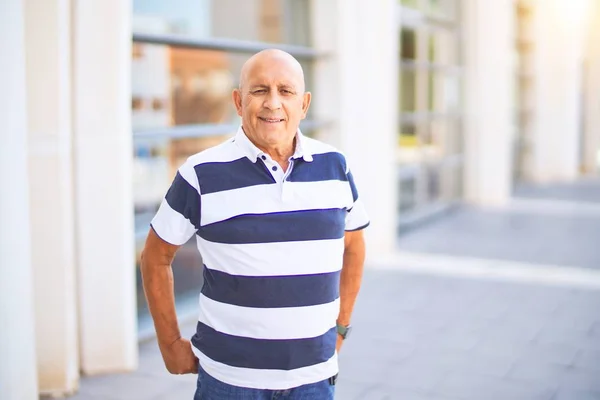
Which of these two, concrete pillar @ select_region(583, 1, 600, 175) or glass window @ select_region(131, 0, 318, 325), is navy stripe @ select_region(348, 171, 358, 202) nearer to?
glass window @ select_region(131, 0, 318, 325)

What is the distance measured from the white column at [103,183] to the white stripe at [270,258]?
231cm

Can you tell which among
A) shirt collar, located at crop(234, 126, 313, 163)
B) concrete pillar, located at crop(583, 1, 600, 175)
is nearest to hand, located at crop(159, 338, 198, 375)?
shirt collar, located at crop(234, 126, 313, 163)

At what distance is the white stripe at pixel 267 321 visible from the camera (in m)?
2.08

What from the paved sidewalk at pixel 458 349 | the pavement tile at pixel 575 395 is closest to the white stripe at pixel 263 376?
the paved sidewalk at pixel 458 349

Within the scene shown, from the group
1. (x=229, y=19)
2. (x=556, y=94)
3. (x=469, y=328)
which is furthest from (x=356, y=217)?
(x=556, y=94)

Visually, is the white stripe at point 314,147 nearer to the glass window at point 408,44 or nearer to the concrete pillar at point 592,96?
the glass window at point 408,44

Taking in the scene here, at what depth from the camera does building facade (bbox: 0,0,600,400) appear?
3873 mm

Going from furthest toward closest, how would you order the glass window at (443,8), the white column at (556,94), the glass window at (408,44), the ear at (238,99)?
the white column at (556,94) → the glass window at (443,8) → the glass window at (408,44) → the ear at (238,99)

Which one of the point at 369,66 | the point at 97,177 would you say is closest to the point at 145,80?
the point at 97,177

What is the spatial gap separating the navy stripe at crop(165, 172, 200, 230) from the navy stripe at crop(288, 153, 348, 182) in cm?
26

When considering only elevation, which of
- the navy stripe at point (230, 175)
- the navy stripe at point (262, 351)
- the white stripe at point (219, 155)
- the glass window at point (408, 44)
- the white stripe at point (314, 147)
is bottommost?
the navy stripe at point (262, 351)

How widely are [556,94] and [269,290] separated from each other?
15.1 metres

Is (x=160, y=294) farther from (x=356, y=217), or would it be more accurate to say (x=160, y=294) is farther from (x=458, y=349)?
(x=458, y=349)

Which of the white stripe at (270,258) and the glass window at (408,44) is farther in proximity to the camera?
the glass window at (408,44)
